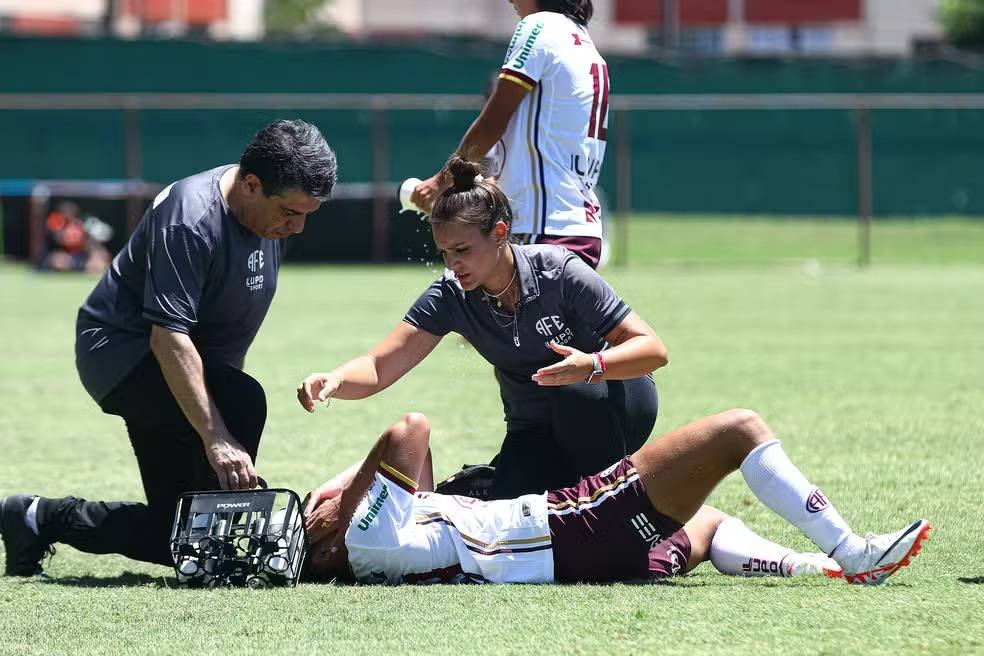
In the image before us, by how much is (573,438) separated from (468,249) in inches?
30.4

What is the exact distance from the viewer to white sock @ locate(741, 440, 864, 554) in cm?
445

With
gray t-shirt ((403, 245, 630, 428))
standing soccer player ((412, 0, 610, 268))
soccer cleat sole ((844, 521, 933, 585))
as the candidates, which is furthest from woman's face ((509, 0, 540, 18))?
soccer cleat sole ((844, 521, 933, 585))

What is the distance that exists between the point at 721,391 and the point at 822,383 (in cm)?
74

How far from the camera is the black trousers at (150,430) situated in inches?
198

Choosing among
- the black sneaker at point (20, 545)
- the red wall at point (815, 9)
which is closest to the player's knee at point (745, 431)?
the black sneaker at point (20, 545)

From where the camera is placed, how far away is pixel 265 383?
9703 millimetres

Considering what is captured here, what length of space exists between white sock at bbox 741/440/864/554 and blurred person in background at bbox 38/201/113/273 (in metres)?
15.4

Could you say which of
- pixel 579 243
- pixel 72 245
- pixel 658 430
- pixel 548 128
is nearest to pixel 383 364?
pixel 579 243

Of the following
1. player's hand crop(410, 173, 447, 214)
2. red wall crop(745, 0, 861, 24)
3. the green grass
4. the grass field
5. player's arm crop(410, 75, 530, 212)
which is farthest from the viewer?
red wall crop(745, 0, 861, 24)

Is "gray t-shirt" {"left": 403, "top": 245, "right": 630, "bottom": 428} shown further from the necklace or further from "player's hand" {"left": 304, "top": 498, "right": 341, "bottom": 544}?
"player's hand" {"left": 304, "top": 498, "right": 341, "bottom": 544}

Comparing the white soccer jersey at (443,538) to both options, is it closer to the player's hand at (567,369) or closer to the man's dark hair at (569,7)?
the player's hand at (567,369)

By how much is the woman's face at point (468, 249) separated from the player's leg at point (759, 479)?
790mm

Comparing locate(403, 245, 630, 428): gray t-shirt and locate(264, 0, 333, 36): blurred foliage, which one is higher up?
locate(264, 0, 333, 36): blurred foliage

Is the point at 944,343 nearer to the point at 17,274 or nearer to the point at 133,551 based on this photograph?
the point at 133,551
